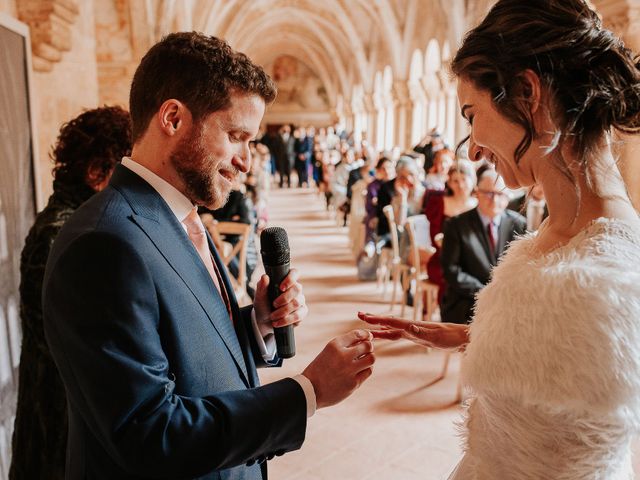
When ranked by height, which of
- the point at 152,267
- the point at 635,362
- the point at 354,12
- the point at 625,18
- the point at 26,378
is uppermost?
the point at 354,12

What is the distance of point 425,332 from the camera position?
4.92 feet

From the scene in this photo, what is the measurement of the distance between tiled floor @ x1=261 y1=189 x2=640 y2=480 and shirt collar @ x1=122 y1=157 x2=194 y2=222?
3.86ft

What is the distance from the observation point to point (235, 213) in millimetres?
6086

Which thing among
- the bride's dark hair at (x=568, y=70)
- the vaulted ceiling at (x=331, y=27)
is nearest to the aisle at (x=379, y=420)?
the bride's dark hair at (x=568, y=70)

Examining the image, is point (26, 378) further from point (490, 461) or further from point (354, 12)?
point (354, 12)

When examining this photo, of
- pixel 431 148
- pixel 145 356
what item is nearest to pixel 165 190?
pixel 145 356

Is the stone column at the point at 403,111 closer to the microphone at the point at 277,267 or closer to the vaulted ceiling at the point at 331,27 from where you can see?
the vaulted ceiling at the point at 331,27

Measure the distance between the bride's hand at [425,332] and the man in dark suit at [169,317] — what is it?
11.0 inches

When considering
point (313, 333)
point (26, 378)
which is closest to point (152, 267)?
point (26, 378)

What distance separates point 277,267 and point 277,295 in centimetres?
8

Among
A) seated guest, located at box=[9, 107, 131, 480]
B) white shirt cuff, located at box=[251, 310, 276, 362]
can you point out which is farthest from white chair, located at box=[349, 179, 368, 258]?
white shirt cuff, located at box=[251, 310, 276, 362]

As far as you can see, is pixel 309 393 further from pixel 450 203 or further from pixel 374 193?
pixel 374 193

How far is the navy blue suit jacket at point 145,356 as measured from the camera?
0.96 m

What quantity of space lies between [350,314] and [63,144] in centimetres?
451
